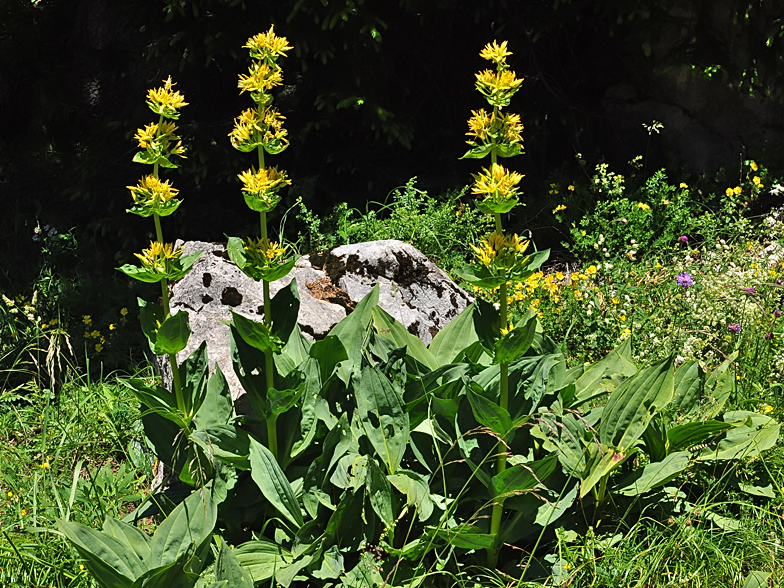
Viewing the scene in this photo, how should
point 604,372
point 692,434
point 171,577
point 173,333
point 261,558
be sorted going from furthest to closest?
point 604,372, point 692,434, point 261,558, point 173,333, point 171,577

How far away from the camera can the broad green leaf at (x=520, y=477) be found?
7.70 ft

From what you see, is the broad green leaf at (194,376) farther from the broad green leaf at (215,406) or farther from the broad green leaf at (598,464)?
the broad green leaf at (598,464)

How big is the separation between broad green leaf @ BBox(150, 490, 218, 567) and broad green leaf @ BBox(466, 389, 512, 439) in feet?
3.00

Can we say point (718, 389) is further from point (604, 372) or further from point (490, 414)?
point (490, 414)

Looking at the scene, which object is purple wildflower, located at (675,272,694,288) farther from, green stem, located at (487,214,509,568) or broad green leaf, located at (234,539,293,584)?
broad green leaf, located at (234,539,293,584)

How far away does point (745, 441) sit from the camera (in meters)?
2.71

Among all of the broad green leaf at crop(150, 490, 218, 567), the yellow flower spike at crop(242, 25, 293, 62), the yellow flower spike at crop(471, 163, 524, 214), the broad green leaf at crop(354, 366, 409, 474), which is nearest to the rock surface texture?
the broad green leaf at crop(354, 366, 409, 474)

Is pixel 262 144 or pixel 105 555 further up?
pixel 262 144

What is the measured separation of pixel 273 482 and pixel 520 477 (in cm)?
82

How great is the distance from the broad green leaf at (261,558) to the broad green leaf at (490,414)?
795 millimetres

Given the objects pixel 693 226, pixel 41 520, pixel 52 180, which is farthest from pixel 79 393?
pixel 693 226

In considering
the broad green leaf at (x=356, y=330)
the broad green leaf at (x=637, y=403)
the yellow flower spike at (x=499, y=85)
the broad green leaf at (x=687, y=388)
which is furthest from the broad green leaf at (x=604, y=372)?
the yellow flower spike at (x=499, y=85)

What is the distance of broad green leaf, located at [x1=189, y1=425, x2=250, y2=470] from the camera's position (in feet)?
8.07

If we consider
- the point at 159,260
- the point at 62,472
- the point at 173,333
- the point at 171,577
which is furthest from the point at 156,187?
the point at 62,472
